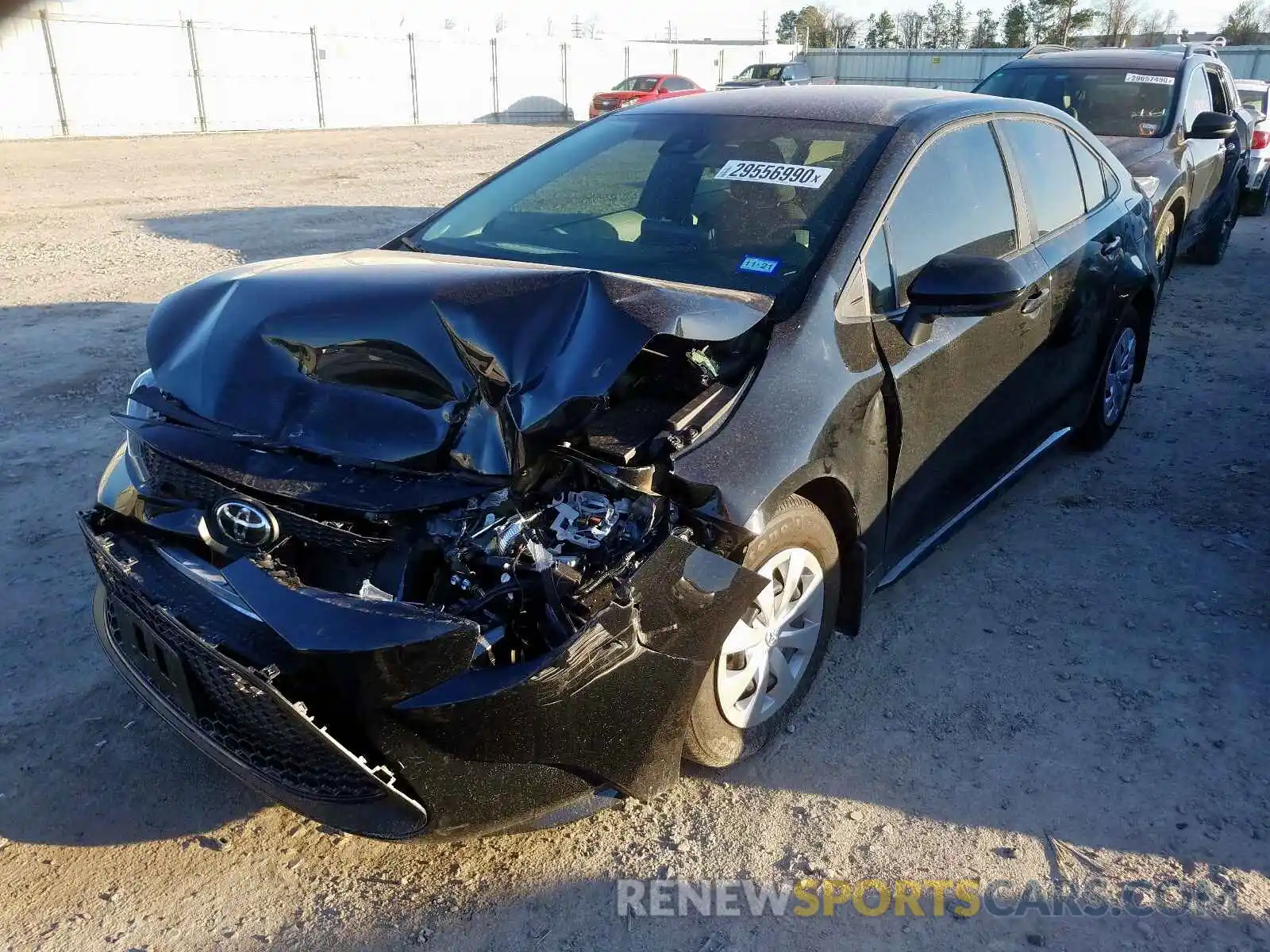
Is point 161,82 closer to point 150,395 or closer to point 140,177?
point 140,177

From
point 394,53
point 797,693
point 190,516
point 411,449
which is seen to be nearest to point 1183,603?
point 797,693

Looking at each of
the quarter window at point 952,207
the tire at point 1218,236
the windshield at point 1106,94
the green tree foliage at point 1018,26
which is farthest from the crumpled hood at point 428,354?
the green tree foliage at point 1018,26

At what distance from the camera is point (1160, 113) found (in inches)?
321

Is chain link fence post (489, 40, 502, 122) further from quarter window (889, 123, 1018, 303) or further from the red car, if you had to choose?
quarter window (889, 123, 1018, 303)

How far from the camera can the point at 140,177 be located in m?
16.0

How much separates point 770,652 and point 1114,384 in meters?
3.23

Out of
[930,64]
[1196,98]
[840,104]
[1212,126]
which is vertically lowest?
[930,64]

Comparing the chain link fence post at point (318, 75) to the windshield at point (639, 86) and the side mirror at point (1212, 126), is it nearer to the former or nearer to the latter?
the windshield at point (639, 86)

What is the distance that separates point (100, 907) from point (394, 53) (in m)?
34.2

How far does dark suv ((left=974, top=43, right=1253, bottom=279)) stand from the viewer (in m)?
7.71

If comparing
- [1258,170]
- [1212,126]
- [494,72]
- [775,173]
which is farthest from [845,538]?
[494,72]

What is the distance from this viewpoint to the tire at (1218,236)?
31.7 feet

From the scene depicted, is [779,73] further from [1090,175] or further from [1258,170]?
[1090,175]

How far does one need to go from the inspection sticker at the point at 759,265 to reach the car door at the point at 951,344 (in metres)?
0.30
